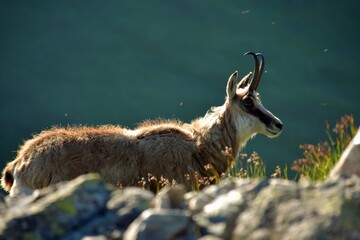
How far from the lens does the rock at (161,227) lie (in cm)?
437

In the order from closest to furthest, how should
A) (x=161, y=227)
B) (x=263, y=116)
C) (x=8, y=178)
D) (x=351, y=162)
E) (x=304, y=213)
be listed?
1. (x=304, y=213)
2. (x=161, y=227)
3. (x=351, y=162)
4. (x=8, y=178)
5. (x=263, y=116)

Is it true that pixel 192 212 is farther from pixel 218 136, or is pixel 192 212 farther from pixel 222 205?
pixel 218 136

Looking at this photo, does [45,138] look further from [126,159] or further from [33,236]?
[33,236]

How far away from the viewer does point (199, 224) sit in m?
4.49

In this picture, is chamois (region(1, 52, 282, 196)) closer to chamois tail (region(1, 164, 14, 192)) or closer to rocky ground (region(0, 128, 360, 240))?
chamois tail (region(1, 164, 14, 192))

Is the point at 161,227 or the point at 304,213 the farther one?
the point at 161,227

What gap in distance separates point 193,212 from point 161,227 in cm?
26

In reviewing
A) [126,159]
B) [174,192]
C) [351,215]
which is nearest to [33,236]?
[174,192]

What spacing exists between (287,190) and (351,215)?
350mm

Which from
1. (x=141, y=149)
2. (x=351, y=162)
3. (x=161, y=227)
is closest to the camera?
(x=161, y=227)

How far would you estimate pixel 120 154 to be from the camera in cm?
892

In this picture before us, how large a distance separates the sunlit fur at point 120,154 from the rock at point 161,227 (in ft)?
13.5

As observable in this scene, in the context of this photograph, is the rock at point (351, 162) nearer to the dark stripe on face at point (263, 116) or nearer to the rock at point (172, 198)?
the rock at point (172, 198)

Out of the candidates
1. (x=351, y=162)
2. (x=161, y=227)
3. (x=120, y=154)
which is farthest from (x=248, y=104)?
(x=161, y=227)
